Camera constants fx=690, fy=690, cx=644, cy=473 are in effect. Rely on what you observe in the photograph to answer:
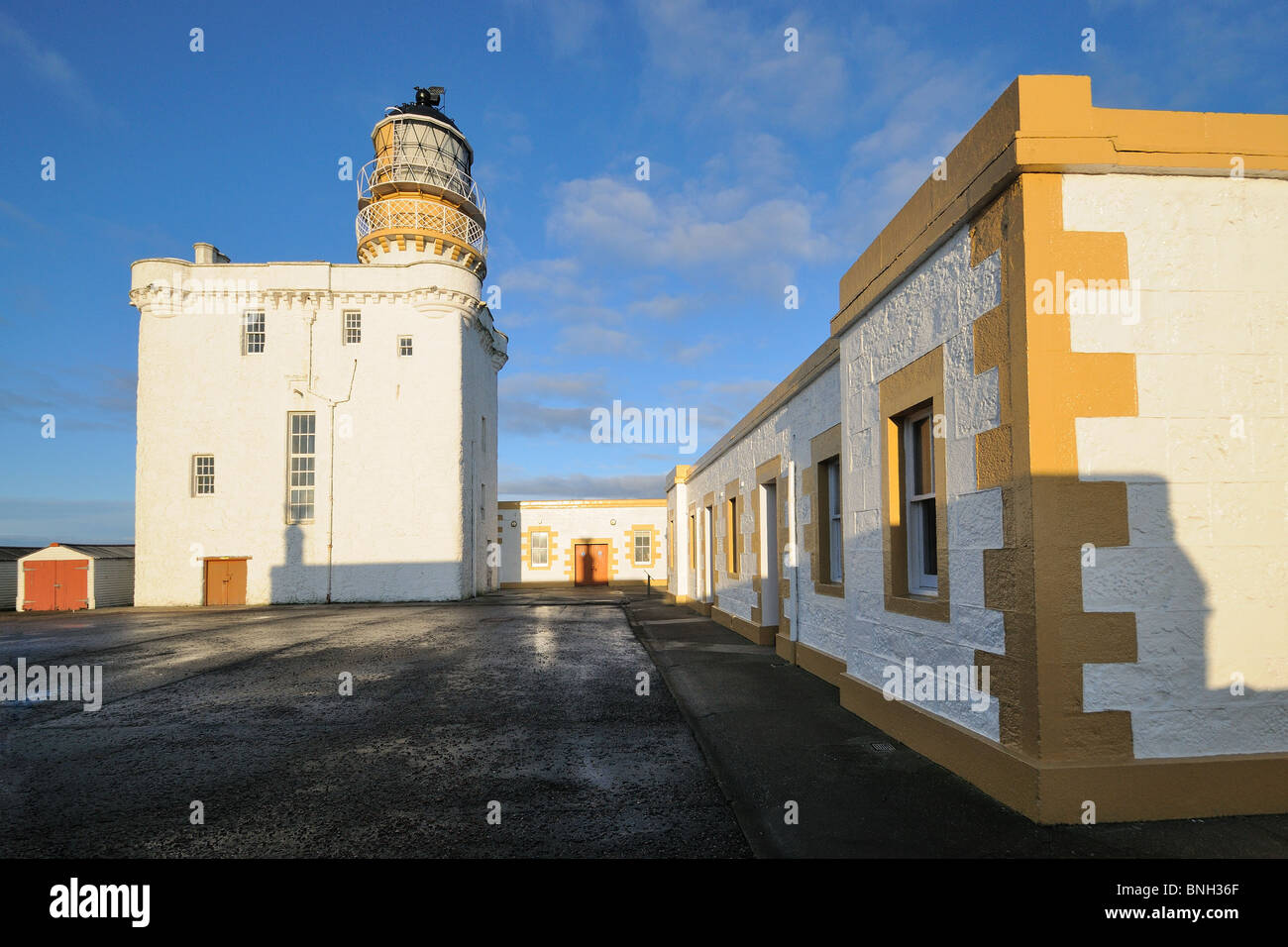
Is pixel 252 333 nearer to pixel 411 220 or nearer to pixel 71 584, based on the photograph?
pixel 411 220

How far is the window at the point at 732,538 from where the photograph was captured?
14297mm

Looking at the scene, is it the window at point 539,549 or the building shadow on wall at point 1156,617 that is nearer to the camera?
the building shadow on wall at point 1156,617

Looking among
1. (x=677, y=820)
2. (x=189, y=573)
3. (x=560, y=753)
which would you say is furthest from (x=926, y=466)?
(x=189, y=573)

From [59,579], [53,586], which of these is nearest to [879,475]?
[59,579]

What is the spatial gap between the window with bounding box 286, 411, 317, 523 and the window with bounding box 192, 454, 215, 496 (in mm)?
2790

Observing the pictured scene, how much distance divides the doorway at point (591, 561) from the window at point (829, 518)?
1088 inches

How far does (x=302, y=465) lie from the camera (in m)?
24.7

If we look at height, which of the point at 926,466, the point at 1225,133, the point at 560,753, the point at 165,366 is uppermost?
the point at 165,366

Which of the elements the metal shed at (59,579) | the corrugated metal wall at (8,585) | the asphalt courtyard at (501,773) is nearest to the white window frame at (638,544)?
the metal shed at (59,579)

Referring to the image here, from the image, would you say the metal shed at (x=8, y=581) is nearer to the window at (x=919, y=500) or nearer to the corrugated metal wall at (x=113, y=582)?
the corrugated metal wall at (x=113, y=582)
